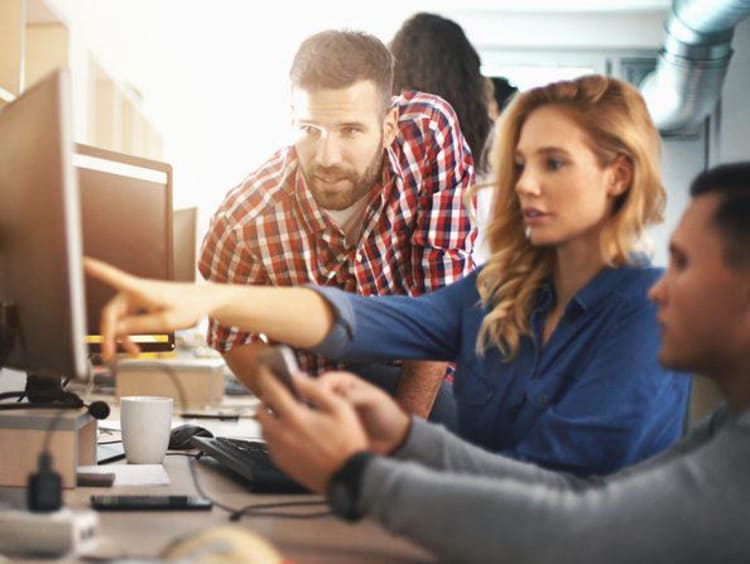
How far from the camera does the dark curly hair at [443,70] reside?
2555 millimetres

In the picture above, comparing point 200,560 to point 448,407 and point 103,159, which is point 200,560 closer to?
point 103,159

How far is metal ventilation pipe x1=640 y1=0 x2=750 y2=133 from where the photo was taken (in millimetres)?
4363

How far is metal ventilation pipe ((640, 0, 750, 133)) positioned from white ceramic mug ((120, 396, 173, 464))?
3.58m

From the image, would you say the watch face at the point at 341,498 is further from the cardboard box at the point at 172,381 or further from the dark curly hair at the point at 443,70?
the cardboard box at the point at 172,381

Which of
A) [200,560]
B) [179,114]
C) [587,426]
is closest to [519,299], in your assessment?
[587,426]

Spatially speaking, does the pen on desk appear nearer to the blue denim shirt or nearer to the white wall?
the blue denim shirt

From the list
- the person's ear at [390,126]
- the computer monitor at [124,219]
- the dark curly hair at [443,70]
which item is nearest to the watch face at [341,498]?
the computer monitor at [124,219]

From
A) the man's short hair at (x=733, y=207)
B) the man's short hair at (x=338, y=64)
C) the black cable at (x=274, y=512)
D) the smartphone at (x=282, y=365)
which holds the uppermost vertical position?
the man's short hair at (x=338, y=64)

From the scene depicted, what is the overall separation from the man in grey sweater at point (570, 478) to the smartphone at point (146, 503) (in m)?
0.17

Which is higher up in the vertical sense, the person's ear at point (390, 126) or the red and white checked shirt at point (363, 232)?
the person's ear at point (390, 126)

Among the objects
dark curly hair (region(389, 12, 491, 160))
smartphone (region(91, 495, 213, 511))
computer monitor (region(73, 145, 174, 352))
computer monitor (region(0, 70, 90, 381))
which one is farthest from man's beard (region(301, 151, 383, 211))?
dark curly hair (region(389, 12, 491, 160))

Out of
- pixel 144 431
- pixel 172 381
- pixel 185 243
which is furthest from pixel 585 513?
pixel 185 243

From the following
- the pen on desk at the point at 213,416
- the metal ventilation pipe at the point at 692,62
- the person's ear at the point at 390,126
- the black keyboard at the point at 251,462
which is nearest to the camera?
the black keyboard at the point at 251,462

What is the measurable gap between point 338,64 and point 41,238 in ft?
2.67
